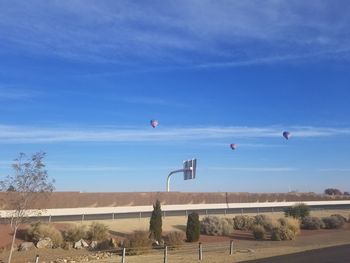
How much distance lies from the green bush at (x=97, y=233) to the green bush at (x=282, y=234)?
1304 cm

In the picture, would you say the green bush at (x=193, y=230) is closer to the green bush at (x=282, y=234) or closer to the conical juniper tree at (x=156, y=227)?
the conical juniper tree at (x=156, y=227)

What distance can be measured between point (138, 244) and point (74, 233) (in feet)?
24.9

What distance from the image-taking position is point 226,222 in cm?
4584

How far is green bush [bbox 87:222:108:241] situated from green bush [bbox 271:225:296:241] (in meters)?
13.0

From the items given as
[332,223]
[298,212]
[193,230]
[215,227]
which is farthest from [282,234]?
[298,212]

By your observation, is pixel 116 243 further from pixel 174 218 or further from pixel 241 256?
pixel 174 218

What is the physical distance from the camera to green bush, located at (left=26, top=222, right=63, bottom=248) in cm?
3491

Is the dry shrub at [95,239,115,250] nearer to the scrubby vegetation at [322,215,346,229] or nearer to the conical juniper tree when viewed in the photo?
the conical juniper tree

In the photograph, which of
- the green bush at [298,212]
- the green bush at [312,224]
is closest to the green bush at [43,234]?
the green bush at [312,224]

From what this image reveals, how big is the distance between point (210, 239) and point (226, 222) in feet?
17.8

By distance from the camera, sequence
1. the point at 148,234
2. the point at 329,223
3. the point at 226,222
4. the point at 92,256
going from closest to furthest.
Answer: the point at 92,256, the point at 148,234, the point at 226,222, the point at 329,223

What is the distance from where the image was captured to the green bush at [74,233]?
36.7 metres

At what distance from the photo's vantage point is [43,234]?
35062mm

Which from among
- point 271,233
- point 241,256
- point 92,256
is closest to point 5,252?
point 92,256
